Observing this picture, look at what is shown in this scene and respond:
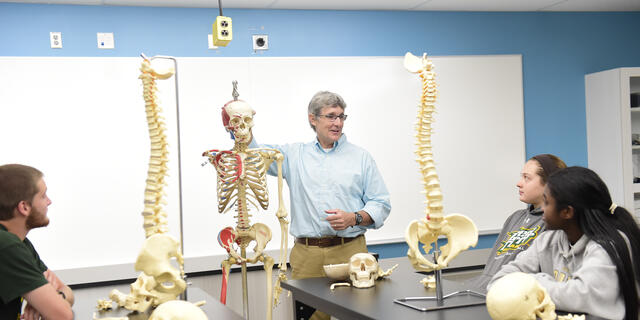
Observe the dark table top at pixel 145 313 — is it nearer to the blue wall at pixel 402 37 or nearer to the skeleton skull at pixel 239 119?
the skeleton skull at pixel 239 119

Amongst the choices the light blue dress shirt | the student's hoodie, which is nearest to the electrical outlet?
the light blue dress shirt

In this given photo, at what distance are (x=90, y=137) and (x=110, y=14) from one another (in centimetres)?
88

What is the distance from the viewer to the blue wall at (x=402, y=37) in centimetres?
434

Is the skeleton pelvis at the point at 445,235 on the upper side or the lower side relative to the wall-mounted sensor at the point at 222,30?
lower

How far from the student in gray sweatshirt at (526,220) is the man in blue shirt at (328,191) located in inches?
24.0

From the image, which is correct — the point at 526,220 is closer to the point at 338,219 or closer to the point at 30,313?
Result: the point at 338,219

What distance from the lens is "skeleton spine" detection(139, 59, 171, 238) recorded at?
6.68 ft

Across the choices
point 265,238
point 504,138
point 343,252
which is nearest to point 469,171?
point 504,138

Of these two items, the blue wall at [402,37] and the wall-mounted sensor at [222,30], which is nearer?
the wall-mounted sensor at [222,30]

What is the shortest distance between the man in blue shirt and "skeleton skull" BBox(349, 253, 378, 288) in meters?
0.61

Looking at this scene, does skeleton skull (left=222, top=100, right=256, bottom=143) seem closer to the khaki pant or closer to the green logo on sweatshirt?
the khaki pant

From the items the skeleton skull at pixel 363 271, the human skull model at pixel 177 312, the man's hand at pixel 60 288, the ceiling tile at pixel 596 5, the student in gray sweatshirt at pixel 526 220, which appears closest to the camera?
the human skull model at pixel 177 312

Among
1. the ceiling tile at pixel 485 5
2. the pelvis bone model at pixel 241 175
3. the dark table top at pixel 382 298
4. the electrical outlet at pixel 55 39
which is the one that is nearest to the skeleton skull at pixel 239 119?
the pelvis bone model at pixel 241 175

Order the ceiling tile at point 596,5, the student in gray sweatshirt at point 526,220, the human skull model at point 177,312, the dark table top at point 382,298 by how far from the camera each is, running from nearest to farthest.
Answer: the human skull model at point 177,312
the dark table top at point 382,298
the student in gray sweatshirt at point 526,220
the ceiling tile at point 596,5
